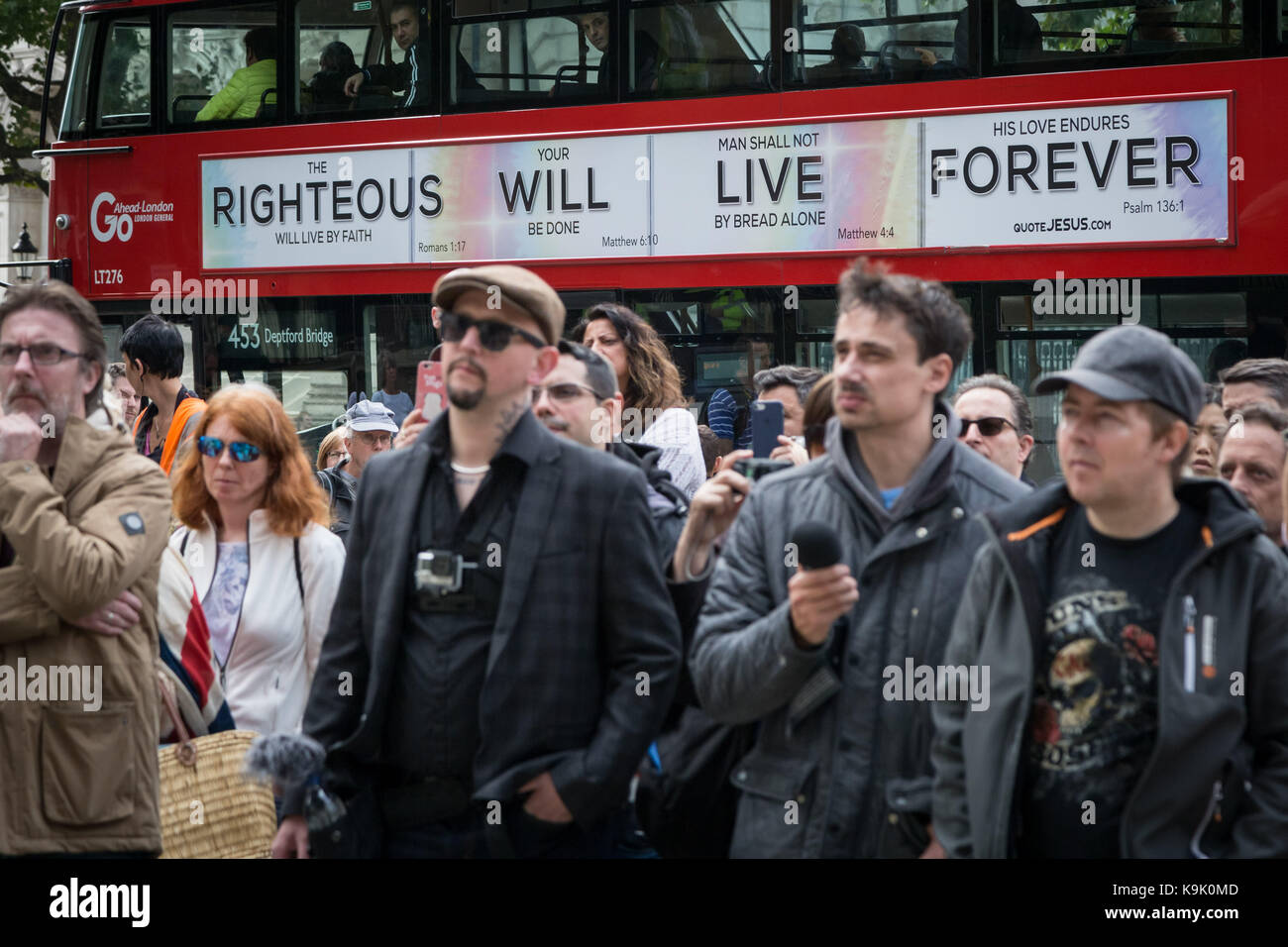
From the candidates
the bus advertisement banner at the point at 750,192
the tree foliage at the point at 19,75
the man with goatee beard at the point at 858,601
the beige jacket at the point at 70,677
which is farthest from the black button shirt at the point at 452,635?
the tree foliage at the point at 19,75

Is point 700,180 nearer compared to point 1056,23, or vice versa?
point 1056,23

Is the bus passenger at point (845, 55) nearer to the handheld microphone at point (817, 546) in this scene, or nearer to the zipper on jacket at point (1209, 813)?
the handheld microphone at point (817, 546)

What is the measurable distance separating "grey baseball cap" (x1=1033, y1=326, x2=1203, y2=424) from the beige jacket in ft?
6.99

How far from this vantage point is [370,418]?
7.67m

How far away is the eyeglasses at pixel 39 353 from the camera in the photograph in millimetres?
3709

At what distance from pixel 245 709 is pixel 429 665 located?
1.25m

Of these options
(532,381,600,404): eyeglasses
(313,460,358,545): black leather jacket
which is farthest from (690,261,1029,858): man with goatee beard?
(313,460,358,545): black leather jacket

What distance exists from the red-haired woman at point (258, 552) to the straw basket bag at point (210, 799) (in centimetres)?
23

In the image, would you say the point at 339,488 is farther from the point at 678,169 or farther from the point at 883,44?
the point at 883,44

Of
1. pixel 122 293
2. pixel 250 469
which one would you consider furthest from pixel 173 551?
pixel 122 293

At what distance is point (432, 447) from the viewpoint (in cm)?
348

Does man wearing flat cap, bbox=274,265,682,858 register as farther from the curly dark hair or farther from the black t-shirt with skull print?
the curly dark hair

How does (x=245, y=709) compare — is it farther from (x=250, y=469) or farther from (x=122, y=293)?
(x=122, y=293)
